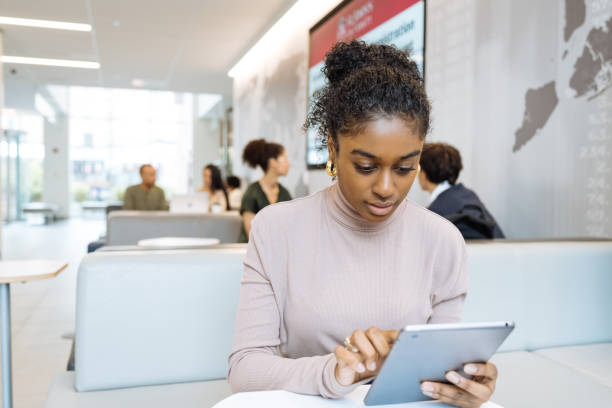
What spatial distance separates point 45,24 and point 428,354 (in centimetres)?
741

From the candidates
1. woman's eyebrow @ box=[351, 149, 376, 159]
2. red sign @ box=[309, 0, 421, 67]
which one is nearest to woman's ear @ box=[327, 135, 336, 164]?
woman's eyebrow @ box=[351, 149, 376, 159]

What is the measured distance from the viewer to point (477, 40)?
10.5 ft

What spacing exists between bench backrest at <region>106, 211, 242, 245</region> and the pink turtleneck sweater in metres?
3.38

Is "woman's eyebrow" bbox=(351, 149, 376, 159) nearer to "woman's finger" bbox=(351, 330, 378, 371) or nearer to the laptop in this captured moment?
"woman's finger" bbox=(351, 330, 378, 371)

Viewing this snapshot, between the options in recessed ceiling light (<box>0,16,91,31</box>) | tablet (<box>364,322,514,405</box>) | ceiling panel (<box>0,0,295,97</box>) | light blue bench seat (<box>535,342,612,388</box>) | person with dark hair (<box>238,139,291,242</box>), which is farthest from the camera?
recessed ceiling light (<box>0,16,91,31</box>)

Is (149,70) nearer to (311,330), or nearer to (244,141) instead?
(244,141)

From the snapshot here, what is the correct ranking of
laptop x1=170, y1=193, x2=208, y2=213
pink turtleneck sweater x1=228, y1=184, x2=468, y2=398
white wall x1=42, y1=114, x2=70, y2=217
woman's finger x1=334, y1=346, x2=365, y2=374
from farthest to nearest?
white wall x1=42, y1=114, x2=70, y2=217 → laptop x1=170, y1=193, x2=208, y2=213 → pink turtleneck sweater x1=228, y1=184, x2=468, y2=398 → woman's finger x1=334, y1=346, x2=365, y2=374

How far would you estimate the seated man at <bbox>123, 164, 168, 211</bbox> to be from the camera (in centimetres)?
611

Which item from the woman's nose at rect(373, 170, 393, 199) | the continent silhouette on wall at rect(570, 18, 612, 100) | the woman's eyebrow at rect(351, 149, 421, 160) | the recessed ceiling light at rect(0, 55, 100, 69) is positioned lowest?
the woman's nose at rect(373, 170, 393, 199)

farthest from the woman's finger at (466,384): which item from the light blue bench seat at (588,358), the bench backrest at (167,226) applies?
the bench backrest at (167,226)

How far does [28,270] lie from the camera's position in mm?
2154

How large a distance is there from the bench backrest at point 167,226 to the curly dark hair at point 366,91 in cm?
341

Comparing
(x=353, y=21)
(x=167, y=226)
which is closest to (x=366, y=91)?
(x=167, y=226)

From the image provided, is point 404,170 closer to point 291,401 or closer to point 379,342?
point 379,342
